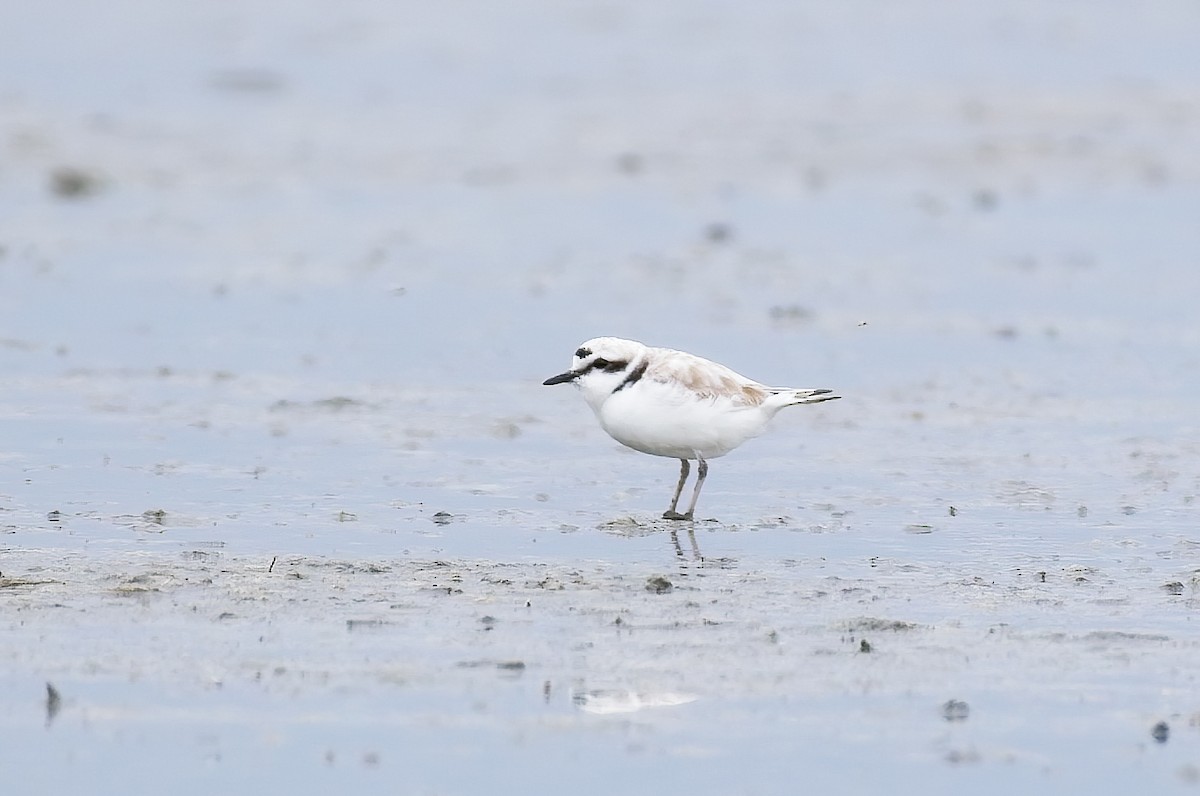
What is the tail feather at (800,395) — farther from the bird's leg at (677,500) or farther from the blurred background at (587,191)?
the blurred background at (587,191)

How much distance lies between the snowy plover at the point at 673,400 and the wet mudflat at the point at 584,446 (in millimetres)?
359

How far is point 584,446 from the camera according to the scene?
11.2 meters

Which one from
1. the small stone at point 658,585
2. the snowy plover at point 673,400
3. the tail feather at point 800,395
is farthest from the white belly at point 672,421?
the small stone at point 658,585

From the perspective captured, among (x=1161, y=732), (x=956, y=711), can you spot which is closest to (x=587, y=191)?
(x=956, y=711)

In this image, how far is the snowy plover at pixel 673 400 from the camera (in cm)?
954

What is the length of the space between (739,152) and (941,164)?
229 cm

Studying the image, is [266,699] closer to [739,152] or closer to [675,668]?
[675,668]

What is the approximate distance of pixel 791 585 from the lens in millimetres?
8156

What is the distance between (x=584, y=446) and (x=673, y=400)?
1778 mm

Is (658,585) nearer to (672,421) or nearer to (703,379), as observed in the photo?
(672,421)

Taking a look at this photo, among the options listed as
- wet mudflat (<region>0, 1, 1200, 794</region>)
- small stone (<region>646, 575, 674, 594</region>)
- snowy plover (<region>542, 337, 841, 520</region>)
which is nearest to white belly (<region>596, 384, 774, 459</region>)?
snowy plover (<region>542, 337, 841, 520</region>)

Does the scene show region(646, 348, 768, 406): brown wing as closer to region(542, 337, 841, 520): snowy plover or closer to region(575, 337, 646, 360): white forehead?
region(542, 337, 841, 520): snowy plover

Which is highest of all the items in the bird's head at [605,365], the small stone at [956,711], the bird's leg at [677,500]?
the bird's head at [605,365]

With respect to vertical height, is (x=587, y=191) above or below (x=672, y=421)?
above
